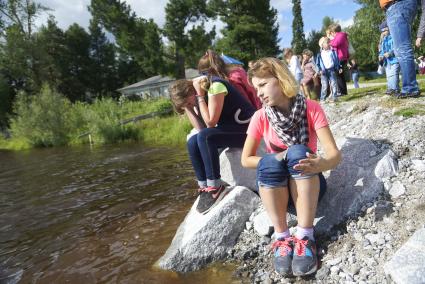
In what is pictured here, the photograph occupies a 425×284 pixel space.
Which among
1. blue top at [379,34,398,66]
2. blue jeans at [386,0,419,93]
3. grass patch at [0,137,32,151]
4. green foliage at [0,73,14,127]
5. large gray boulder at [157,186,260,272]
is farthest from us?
green foliage at [0,73,14,127]

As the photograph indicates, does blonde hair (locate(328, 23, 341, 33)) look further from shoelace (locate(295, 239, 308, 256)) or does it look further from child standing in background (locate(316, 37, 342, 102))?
shoelace (locate(295, 239, 308, 256))

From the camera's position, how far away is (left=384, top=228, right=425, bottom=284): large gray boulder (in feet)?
7.07

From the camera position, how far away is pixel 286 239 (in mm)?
2852

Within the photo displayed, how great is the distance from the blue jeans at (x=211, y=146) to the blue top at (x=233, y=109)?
0.07 metres

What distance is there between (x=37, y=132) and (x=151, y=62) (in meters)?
10.2

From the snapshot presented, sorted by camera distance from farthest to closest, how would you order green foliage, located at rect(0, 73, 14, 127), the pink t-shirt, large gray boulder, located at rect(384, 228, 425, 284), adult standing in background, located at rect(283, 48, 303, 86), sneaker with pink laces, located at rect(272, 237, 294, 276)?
green foliage, located at rect(0, 73, 14, 127) → adult standing in background, located at rect(283, 48, 303, 86) → the pink t-shirt → sneaker with pink laces, located at rect(272, 237, 294, 276) → large gray boulder, located at rect(384, 228, 425, 284)

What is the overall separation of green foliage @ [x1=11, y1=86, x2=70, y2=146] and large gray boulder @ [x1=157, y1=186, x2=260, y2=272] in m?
22.1

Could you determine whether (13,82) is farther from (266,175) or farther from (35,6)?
(266,175)

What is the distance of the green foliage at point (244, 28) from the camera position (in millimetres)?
33188

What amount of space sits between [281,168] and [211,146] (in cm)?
125

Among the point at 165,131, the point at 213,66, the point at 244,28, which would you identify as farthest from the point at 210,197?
the point at 244,28

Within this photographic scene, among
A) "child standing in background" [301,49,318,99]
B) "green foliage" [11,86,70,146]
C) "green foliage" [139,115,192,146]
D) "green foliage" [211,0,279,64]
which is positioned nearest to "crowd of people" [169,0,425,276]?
"child standing in background" [301,49,318,99]

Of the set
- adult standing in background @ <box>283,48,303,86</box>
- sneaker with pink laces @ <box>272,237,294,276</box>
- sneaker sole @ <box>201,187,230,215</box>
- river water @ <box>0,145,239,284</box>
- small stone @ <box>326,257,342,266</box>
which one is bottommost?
river water @ <box>0,145,239,284</box>

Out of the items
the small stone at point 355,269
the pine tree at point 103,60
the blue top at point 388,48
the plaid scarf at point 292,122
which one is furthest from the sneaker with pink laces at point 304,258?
the pine tree at point 103,60
